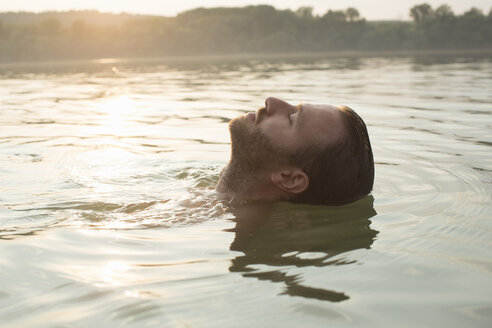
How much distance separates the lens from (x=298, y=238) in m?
3.25

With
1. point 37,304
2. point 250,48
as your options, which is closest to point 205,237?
point 37,304

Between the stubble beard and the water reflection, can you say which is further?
the stubble beard

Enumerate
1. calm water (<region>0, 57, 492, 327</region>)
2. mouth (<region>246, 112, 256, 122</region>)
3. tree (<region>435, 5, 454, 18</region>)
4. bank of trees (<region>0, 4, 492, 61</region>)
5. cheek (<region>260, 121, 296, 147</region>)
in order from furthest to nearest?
1. tree (<region>435, 5, 454, 18</region>)
2. bank of trees (<region>0, 4, 492, 61</region>)
3. mouth (<region>246, 112, 256, 122</region>)
4. cheek (<region>260, 121, 296, 147</region>)
5. calm water (<region>0, 57, 492, 327</region>)

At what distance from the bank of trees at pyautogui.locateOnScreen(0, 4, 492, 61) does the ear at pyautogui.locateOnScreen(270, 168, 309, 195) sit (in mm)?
61592

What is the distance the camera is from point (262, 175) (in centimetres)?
394

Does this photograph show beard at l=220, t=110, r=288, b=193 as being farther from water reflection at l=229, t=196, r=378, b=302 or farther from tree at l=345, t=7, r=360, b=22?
tree at l=345, t=7, r=360, b=22

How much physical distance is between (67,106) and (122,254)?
350 inches

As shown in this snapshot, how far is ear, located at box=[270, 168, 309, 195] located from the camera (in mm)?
3758

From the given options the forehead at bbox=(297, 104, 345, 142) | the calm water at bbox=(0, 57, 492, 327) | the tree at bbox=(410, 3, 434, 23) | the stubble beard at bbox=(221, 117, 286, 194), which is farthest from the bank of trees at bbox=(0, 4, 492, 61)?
the forehead at bbox=(297, 104, 345, 142)

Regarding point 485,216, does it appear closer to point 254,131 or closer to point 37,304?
point 254,131

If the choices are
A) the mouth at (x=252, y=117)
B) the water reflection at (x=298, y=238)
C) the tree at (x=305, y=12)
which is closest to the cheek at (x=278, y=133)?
the mouth at (x=252, y=117)

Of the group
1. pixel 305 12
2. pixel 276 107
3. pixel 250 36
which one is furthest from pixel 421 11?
pixel 276 107

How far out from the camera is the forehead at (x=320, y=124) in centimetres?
366

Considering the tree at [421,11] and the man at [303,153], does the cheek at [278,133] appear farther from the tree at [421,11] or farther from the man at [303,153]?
the tree at [421,11]
